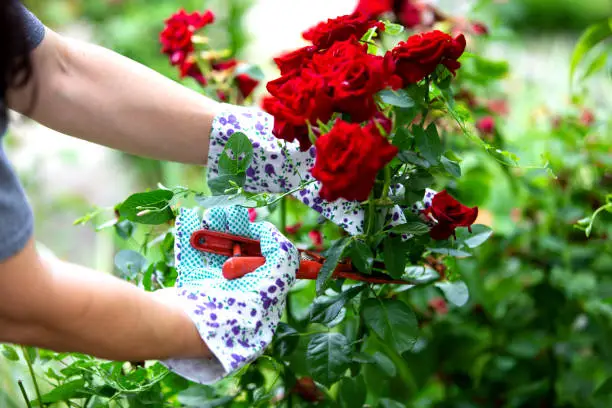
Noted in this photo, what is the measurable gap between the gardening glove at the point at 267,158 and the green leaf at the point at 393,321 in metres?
0.13

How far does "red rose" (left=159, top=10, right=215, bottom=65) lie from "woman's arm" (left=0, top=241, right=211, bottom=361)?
0.56m

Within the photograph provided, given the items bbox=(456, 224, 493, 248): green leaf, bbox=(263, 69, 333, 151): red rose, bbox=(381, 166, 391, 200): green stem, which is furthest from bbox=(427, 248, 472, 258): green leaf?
bbox=(263, 69, 333, 151): red rose

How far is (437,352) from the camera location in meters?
1.59

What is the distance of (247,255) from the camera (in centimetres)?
93

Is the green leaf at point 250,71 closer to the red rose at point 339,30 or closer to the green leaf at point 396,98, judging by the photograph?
the red rose at point 339,30

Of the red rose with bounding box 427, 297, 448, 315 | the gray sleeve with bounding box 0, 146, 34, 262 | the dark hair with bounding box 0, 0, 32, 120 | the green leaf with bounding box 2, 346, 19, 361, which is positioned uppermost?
the dark hair with bounding box 0, 0, 32, 120

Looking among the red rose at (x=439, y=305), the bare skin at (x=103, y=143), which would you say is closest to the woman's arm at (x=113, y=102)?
the bare skin at (x=103, y=143)

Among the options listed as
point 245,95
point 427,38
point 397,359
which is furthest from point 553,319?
point 427,38

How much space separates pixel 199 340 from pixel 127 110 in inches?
13.8

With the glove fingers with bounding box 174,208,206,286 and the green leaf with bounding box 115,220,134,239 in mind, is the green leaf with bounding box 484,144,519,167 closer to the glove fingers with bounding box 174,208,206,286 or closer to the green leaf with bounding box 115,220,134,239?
the glove fingers with bounding box 174,208,206,286

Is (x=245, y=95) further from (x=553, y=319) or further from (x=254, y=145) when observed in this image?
(x=553, y=319)

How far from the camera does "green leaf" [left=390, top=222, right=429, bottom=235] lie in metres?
0.88

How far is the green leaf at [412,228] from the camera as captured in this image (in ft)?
2.90

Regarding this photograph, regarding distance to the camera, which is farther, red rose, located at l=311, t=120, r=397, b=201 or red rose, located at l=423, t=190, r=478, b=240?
red rose, located at l=423, t=190, r=478, b=240
